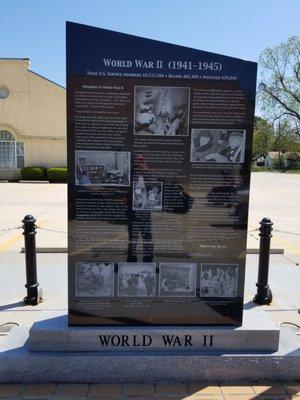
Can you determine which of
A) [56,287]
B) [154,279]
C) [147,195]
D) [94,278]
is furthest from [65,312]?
[56,287]

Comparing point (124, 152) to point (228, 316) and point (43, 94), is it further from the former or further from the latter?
point (43, 94)

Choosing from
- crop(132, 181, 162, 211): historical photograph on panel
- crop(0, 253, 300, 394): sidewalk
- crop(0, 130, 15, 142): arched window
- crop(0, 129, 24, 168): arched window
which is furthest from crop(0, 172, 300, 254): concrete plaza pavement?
crop(0, 130, 15, 142): arched window

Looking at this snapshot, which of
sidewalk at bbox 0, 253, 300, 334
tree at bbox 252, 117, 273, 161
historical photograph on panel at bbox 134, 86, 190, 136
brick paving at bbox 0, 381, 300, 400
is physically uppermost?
tree at bbox 252, 117, 273, 161

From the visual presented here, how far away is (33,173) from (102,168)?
2693 centimetres

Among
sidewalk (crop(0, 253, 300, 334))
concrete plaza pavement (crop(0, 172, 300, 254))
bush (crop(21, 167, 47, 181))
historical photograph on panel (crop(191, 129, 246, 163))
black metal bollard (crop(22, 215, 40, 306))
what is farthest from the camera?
bush (crop(21, 167, 47, 181))

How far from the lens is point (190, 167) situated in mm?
3617

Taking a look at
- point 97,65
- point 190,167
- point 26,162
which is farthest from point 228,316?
point 26,162

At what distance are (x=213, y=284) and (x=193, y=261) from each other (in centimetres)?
29

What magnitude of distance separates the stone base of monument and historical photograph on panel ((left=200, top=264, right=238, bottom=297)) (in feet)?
1.06

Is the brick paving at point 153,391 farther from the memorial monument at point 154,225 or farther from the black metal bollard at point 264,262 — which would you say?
the black metal bollard at point 264,262

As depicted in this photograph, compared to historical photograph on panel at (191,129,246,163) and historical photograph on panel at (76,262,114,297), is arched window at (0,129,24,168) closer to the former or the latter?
historical photograph on panel at (76,262,114,297)

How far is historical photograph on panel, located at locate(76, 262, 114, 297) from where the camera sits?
3.74 meters

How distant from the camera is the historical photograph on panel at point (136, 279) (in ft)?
12.3

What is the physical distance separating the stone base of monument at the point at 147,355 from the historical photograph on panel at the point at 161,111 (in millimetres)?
1778
